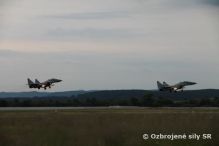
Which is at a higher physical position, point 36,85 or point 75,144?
point 36,85

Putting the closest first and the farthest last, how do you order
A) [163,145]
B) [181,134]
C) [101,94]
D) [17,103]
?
[163,145] → [181,134] → [17,103] → [101,94]

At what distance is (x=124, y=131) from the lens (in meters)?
22.0

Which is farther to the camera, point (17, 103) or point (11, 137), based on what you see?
point (17, 103)

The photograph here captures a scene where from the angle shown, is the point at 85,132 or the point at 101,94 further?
the point at 101,94

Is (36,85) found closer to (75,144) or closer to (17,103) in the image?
(17,103)

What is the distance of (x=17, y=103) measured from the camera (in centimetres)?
10238

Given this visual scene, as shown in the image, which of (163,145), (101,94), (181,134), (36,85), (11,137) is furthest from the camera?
(101,94)

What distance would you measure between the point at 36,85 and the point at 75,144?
207 ft

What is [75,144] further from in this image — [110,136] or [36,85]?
[36,85]

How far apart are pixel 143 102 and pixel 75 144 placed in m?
84.7

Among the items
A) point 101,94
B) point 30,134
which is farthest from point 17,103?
point 30,134

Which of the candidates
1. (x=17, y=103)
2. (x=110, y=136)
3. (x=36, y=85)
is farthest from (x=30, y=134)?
(x=17, y=103)

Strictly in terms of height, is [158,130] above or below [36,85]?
below

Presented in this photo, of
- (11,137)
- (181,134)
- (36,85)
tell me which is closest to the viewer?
(181,134)
